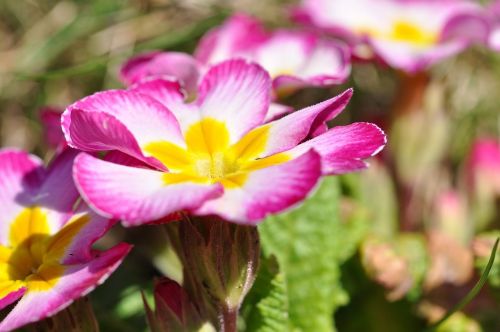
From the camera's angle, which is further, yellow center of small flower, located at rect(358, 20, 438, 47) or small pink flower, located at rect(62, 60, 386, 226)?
yellow center of small flower, located at rect(358, 20, 438, 47)

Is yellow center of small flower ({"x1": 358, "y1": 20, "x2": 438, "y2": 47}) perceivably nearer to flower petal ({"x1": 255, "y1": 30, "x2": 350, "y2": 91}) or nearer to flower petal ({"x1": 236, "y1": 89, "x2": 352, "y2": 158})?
flower petal ({"x1": 255, "y1": 30, "x2": 350, "y2": 91})

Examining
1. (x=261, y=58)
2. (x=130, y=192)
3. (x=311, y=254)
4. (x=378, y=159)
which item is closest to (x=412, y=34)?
(x=378, y=159)

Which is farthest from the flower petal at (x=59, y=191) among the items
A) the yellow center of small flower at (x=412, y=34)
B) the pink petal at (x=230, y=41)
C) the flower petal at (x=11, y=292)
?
the yellow center of small flower at (x=412, y=34)

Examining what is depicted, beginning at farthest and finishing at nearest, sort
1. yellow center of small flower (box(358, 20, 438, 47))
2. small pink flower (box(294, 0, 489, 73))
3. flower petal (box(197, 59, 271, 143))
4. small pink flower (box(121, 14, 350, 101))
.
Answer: yellow center of small flower (box(358, 20, 438, 47)) < small pink flower (box(294, 0, 489, 73)) < small pink flower (box(121, 14, 350, 101)) < flower petal (box(197, 59, 271, 143))

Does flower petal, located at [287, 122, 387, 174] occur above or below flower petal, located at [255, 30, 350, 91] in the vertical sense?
above

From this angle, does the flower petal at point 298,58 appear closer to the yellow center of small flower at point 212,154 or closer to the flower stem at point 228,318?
the yellow center of small flower at point 212,154

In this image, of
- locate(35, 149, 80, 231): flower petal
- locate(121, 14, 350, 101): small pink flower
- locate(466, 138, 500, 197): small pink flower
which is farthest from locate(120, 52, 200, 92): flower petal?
locate(466, 138, 500, 197): small pink flower

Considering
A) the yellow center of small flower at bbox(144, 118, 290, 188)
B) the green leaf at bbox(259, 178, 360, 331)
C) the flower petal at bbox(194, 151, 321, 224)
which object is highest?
the flower petal at bbox(194, 151, 321, 224)
